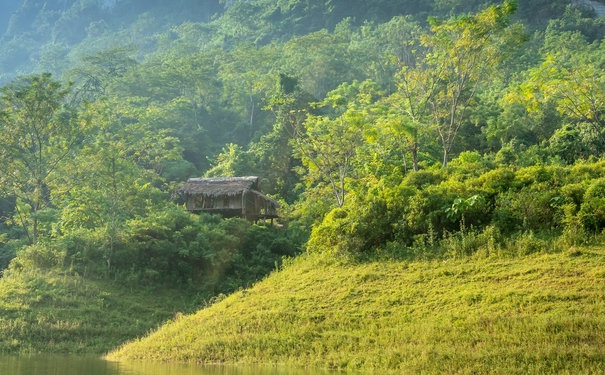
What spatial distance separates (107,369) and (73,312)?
8.19 metres

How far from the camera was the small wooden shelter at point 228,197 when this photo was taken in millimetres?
31266

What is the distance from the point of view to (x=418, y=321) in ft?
47.9

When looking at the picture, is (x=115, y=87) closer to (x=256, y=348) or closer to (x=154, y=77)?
(x=154, y=77)

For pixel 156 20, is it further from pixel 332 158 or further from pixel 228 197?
pixel 332 158

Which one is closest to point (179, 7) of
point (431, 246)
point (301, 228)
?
point (301, 228)

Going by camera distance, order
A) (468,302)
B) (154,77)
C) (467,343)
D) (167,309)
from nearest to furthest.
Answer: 1. (467,343)
2. (468,302)
3. (167,309)
4. (154,77)

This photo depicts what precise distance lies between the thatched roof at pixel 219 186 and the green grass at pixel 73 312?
724cm

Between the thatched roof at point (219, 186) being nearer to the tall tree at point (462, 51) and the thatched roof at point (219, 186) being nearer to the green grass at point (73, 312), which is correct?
the green grass at point (73, 312)

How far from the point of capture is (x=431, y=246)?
1869 centimetres

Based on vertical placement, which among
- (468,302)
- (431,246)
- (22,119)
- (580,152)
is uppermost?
(22,119)

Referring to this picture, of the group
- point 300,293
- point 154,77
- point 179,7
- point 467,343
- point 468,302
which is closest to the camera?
point 467,343

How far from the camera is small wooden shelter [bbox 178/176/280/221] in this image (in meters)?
31.3

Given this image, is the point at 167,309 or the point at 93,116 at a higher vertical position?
the point at 93,116

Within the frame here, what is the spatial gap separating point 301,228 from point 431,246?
10532 millimetres
